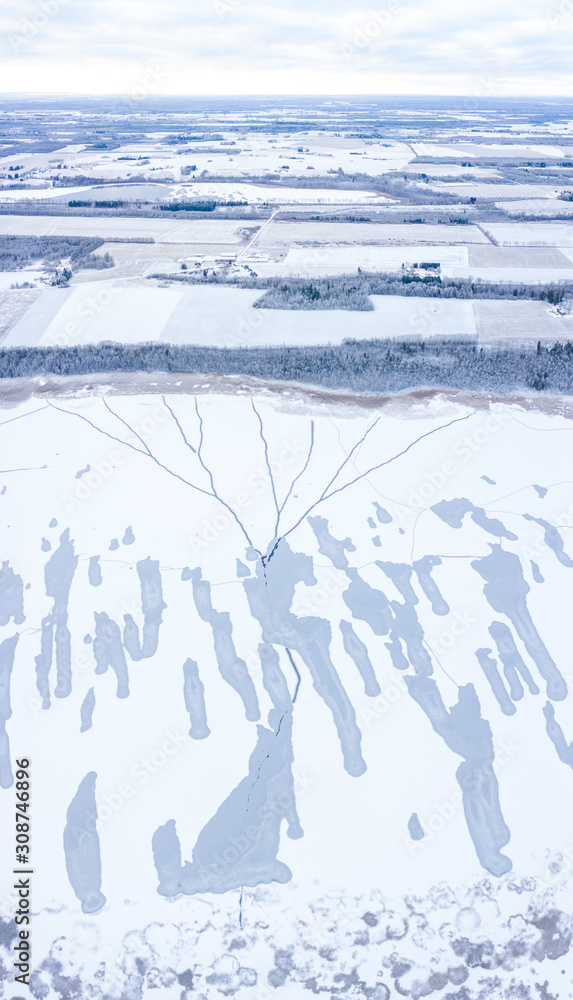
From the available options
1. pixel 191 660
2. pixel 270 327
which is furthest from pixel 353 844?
pixel 270 327

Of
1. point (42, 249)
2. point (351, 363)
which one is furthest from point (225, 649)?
point (42, 249)

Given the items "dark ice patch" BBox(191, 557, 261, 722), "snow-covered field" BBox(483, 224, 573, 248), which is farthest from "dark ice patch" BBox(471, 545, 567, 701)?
"snow-covered field" BBox(483, 224, 573, 248)

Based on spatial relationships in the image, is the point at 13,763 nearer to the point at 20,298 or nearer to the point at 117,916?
the point at 117,916

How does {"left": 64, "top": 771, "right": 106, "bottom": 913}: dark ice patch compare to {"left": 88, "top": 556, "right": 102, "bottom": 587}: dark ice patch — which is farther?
{"left": 88, "top": 556, "right": 102, "bottom": 587}: dark ice patch

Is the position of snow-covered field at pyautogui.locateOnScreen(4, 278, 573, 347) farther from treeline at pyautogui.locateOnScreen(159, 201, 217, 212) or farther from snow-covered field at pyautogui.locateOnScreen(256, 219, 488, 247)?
treeline at pyautogui.locateOnScreen(159, 201, 217, 212)

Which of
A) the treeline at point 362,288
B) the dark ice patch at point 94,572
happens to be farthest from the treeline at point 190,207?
the dark ice patch at point 94,572
